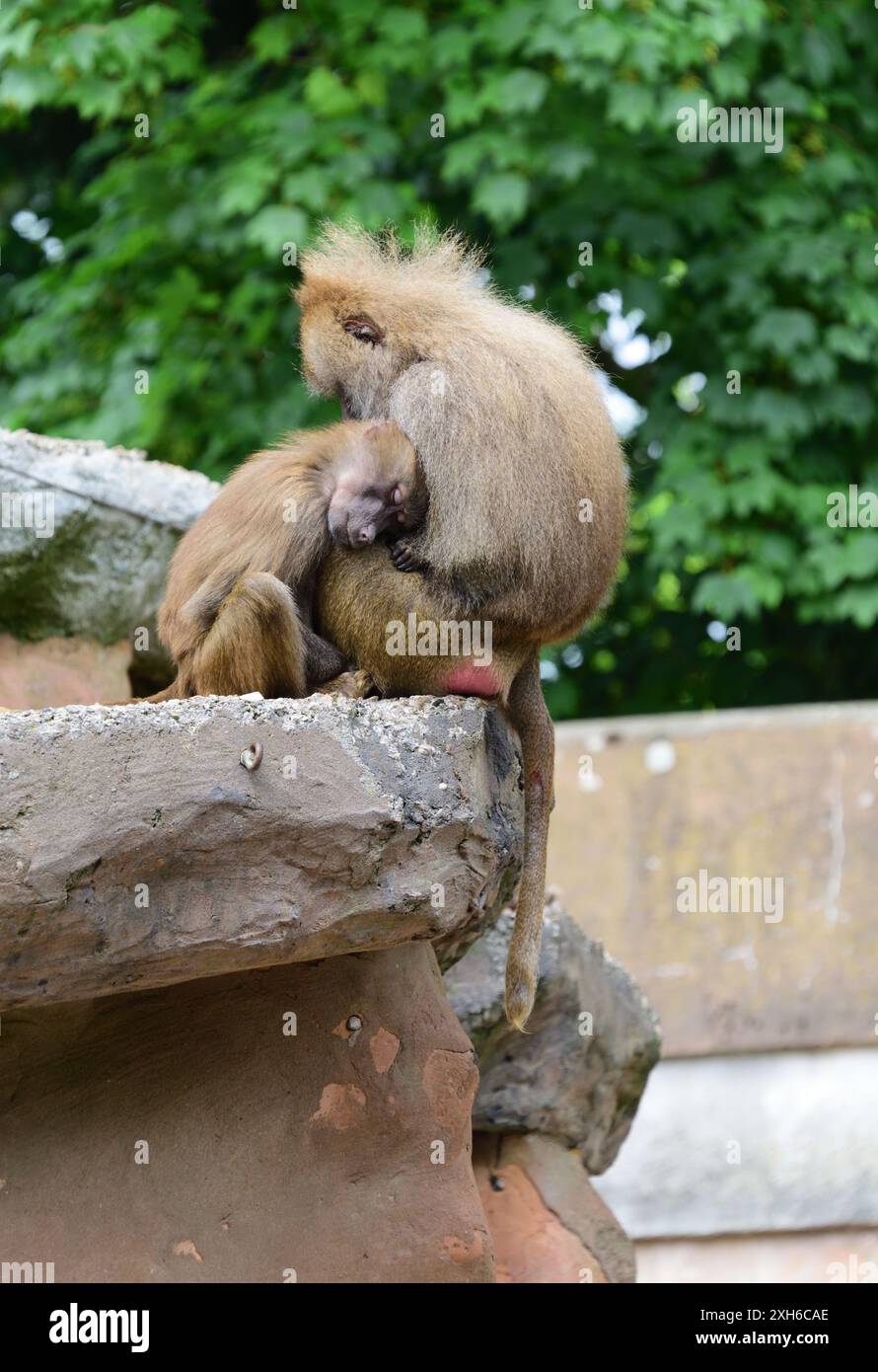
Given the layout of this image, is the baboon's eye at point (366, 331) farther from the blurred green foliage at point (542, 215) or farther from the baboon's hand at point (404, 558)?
the blurred green foliage at point (542, 215)

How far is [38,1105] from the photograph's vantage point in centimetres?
344

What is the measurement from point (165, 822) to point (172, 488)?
7.83ft

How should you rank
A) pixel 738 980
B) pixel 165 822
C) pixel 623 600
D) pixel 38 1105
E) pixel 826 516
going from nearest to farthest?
pixel 165 822
pixel 38 1105
pixel 738 980
pixel 826 516
pixel 623 600

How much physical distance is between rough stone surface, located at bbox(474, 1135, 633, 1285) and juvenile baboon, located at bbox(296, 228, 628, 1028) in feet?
3.62

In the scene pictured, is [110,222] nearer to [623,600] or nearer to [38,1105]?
[623,600]

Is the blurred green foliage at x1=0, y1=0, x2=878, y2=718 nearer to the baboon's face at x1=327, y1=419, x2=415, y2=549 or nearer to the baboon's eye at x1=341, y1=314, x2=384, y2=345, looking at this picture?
the baboon's eye at x1=341, y1=314, x2=384, y2=345

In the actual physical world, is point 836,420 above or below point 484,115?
below

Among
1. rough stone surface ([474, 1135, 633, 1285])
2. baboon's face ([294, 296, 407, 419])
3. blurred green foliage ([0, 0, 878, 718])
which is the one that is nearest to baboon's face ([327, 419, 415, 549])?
baboon's face ([294, 296, 407, 419])

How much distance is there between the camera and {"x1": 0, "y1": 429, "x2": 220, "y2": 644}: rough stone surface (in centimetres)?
484

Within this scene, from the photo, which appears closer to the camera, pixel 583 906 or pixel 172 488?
pixel 172 488

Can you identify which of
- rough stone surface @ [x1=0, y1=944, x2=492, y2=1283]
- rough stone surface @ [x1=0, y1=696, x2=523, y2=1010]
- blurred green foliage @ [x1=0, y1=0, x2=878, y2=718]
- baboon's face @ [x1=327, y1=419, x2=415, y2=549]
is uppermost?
blurred green foliage @ [x1=0, y1=0, x2=878, y2=718]

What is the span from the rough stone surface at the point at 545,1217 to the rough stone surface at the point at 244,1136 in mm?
844

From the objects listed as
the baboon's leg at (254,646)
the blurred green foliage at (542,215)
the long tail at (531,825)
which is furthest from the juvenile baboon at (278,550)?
the blurred green foliage at (542,215)

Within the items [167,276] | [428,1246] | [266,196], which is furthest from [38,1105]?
[167,276]
